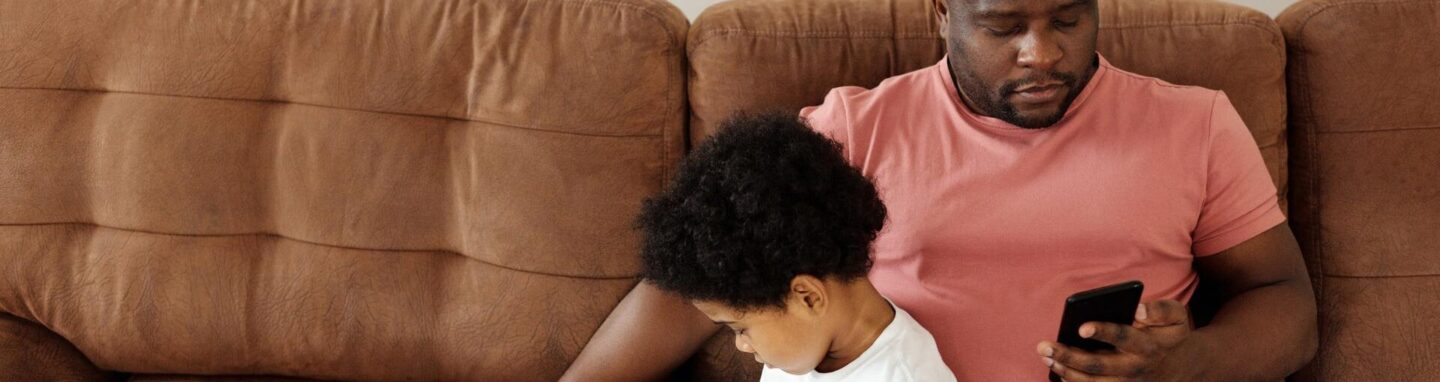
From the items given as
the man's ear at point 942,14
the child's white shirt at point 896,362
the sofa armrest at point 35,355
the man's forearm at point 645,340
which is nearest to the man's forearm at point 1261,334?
the child's white shirt at point 896,362

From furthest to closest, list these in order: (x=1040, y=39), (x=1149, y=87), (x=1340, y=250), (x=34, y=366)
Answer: (x=34, y=366)
(x=1340, y=250)
(x=1149, y=87)
(x=1040, y=39)

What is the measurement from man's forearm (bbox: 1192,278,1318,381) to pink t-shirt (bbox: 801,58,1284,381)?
72 millimetres

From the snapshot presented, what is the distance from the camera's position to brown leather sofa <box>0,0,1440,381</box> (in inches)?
63.4

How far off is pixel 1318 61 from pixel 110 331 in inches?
64.0

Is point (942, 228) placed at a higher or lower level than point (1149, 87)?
lower

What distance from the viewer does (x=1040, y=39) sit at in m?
1.37

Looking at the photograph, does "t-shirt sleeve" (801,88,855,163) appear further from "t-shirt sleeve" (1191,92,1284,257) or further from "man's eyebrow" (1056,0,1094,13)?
"t-shirt sleeve" (1191,92,1284,257)

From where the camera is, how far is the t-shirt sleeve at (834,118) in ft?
5.00

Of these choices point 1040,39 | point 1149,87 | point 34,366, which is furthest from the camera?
point 34,366

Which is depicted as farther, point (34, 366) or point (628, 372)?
point (34, 366)

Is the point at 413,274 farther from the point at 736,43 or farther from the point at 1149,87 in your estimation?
the point at 1149,87

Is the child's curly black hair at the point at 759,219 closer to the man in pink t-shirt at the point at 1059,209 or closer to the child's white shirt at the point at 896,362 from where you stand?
the child's white shirt at the point at 896,362

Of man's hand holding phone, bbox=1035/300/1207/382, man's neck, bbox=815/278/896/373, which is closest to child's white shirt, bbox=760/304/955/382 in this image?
man's neck, bbox=815/278/896/373

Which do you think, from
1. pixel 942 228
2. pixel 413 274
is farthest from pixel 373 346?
pixel 942 228
